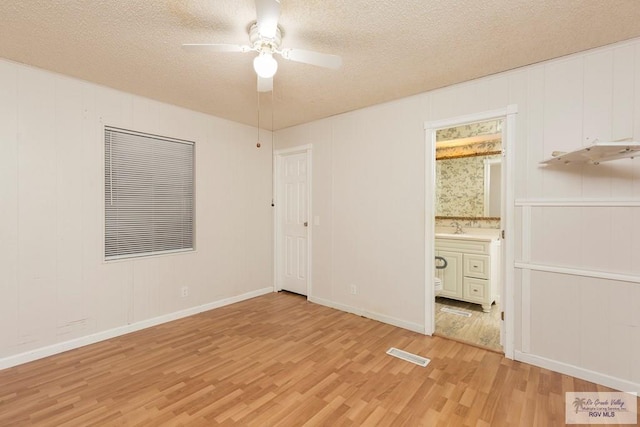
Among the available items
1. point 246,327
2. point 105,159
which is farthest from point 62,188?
point 246,327

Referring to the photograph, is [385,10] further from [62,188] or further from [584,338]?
[62,188]

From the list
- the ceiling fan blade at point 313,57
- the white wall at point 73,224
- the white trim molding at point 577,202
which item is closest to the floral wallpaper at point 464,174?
the white trim molding at point 577,202

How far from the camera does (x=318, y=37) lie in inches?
85.3

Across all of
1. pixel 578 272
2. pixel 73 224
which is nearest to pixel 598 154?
pixel 578 272

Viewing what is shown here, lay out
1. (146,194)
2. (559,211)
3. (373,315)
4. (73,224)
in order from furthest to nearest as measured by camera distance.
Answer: (373,315)
(146,194)
(73,224)
(559,211)

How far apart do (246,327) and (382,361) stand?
1.54 meters

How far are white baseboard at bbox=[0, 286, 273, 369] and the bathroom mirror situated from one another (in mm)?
3384

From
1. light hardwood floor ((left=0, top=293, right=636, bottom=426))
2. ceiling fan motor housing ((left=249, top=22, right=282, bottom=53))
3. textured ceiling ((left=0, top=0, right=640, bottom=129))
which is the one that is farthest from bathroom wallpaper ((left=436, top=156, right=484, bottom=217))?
ceiling fan motor housing ((left=249, top=22, right=282, bottom=53))

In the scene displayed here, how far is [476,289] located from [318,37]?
350cm

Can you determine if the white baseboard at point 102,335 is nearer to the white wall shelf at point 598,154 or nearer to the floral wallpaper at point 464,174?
the floral wallpaper at point 464,174

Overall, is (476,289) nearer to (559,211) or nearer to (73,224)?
(559,211)

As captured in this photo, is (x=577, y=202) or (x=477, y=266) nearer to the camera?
(x=577, y=202)

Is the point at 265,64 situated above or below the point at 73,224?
above

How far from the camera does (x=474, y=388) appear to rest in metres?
2.24
